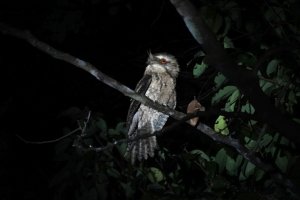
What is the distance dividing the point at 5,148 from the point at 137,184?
1.82 m

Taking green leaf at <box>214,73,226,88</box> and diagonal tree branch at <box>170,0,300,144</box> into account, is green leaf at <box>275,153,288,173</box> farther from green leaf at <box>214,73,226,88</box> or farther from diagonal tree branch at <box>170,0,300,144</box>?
diagonal tree branch at <box>170,0,300,144</box>

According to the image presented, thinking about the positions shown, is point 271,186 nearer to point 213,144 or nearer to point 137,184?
point 213,144

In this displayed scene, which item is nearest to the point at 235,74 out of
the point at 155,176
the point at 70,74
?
the point at 155,176

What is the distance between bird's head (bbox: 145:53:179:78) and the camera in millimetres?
4172

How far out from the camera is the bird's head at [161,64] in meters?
4.17

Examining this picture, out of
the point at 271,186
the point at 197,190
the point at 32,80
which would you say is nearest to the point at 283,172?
the point at 271,186

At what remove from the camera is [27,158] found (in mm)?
4902

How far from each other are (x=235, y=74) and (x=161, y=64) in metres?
2.85

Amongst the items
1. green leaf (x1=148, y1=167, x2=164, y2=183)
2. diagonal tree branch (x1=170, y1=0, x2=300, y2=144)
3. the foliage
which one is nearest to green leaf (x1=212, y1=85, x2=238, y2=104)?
the foliage

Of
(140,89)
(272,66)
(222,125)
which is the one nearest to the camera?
(272,66)

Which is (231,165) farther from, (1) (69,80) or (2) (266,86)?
(1) (69,80)

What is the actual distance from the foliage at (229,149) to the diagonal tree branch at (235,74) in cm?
67

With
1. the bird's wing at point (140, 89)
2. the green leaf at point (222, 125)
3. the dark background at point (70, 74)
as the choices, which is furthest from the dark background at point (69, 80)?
the green leaf at point (222, 125)

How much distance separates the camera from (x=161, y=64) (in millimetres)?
4180
